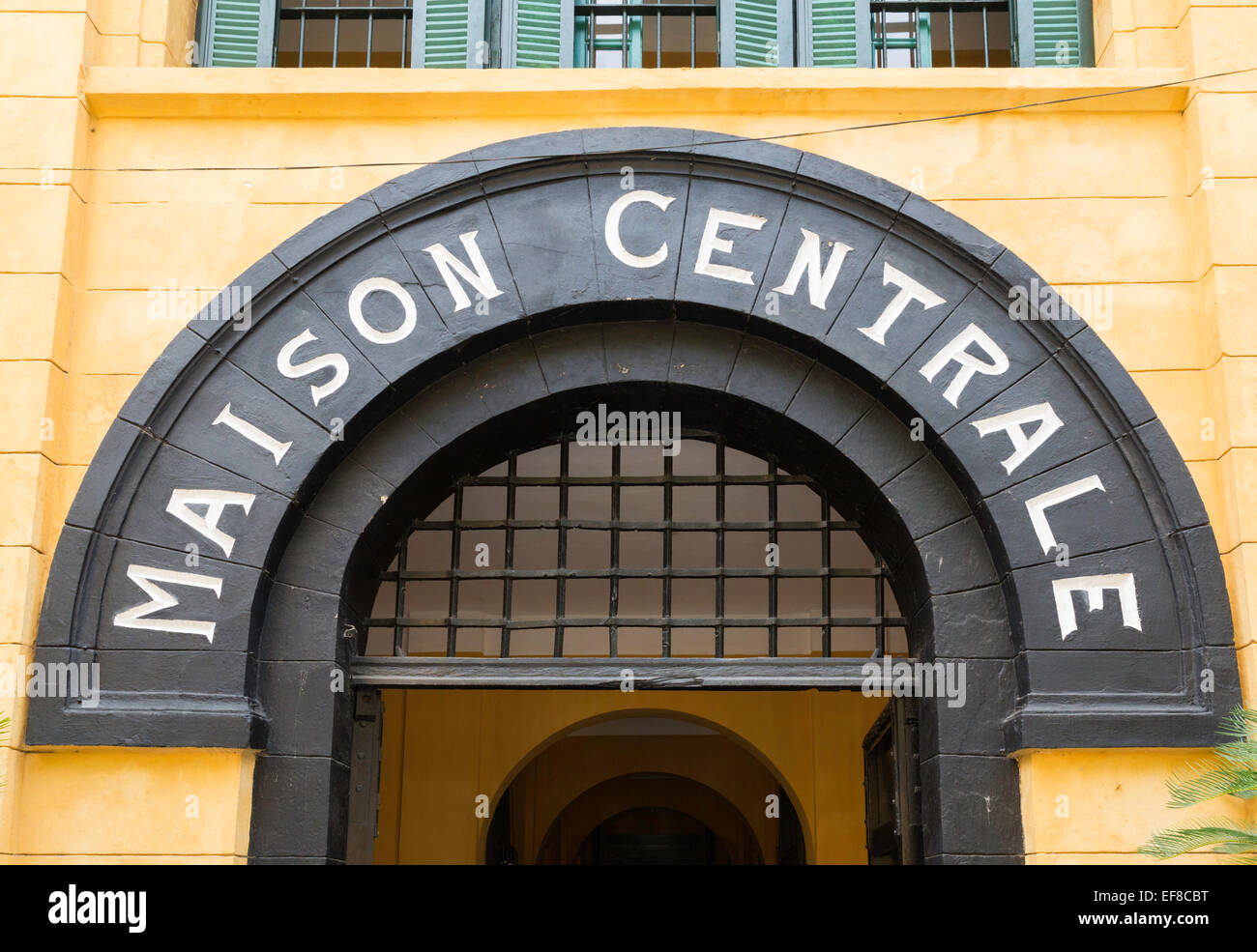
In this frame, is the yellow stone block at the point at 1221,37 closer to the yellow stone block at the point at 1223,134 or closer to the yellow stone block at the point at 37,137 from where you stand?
the yellow stone block at the point at 1223,134

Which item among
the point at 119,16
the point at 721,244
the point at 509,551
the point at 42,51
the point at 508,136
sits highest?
the point at 119,16

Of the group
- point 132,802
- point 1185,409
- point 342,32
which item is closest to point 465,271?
point 132,802

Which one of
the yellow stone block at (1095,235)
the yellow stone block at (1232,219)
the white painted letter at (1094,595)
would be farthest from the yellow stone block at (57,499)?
the yellow stone block at (1232,219)

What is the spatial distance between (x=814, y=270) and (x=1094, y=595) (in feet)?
6.91

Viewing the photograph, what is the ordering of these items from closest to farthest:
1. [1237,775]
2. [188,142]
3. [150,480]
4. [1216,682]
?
1. [1237,775]
2. [1216,682]
3. [150,480]
4. [188,142]

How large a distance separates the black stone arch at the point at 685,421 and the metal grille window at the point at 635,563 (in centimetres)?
25

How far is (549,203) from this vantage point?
7.08m

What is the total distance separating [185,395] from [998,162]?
14.3 feet

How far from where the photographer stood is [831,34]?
7770 millimetres

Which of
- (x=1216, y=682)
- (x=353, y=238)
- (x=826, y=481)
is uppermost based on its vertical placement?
(x=353, y=238)

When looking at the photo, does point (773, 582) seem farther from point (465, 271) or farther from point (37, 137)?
point (37, 137)

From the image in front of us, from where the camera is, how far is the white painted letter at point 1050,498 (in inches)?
258
